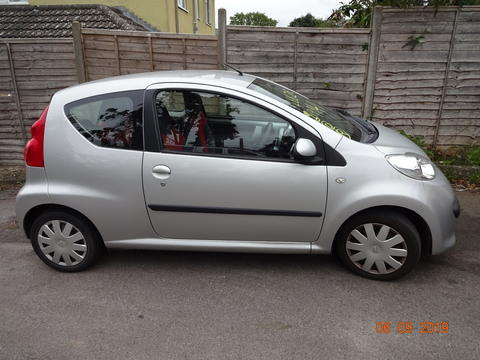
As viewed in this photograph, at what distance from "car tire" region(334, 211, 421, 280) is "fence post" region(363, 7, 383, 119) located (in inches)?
118

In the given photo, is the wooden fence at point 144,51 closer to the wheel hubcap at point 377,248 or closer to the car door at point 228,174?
the car door at point 228,174

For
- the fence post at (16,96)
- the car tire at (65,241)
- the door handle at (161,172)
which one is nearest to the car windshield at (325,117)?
the door handle at (161,172)

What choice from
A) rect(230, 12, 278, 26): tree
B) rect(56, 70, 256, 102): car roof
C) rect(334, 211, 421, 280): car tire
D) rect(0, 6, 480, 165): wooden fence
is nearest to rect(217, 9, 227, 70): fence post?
rect(0, 6, 480, 165): wooden fence

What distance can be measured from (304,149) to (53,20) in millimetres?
9365

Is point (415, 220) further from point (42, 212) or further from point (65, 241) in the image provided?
point (42, 212)

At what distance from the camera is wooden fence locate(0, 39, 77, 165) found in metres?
5.43

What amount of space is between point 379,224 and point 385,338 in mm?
807

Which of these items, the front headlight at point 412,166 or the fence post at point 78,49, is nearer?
the front headlight at point 412,166

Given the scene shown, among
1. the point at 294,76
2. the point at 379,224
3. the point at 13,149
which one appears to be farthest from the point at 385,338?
the point at 13,149

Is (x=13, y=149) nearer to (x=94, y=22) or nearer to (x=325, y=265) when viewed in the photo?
(x=94, y=22)

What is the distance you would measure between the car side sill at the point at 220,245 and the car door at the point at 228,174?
1.6 inches

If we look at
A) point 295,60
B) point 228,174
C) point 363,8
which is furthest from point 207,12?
point 228,174

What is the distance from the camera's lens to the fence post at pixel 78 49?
529 centimetres

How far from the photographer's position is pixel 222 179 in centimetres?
273
